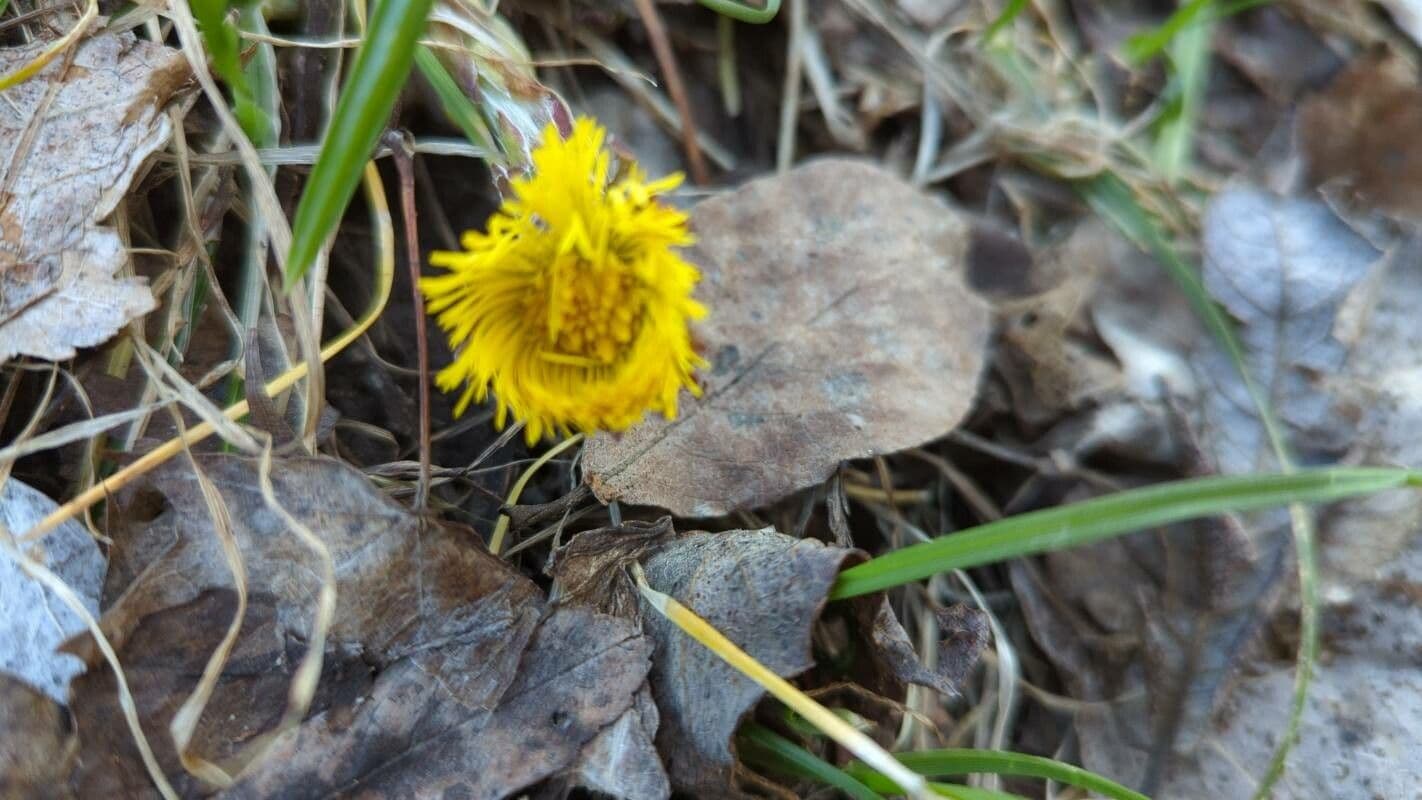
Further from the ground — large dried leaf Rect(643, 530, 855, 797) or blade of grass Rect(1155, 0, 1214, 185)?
blade of grass Rect(1155, 0, 1214, 185)

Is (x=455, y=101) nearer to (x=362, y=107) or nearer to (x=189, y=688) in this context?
(x=362, y=107)

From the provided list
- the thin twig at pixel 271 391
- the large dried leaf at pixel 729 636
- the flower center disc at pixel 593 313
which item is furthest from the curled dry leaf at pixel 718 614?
the thin twig at pixel 271 391

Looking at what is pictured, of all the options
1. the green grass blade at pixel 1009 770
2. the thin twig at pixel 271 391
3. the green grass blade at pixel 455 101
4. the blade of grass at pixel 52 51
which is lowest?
the green grass blade at pixel 1009 770

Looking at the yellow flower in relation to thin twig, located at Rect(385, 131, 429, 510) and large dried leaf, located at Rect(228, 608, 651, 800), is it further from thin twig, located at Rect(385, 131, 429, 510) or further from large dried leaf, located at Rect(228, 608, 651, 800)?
large dried leaf, located at Rect(228, 608, 651, 800)

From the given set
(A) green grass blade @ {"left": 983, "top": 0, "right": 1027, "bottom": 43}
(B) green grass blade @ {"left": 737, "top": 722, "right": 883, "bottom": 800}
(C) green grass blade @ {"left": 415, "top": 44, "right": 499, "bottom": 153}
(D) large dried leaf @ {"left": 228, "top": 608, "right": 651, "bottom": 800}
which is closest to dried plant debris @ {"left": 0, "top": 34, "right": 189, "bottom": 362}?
(C) green grass blade @ {"left": 415, "top": 44, "right": 499, "bottom": 153}

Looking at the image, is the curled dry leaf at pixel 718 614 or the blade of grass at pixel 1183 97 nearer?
A: the curled dry leaf at pixel 718 614

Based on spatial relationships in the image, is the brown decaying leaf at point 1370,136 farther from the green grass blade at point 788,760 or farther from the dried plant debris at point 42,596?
the dried plant debris at point 42,596
